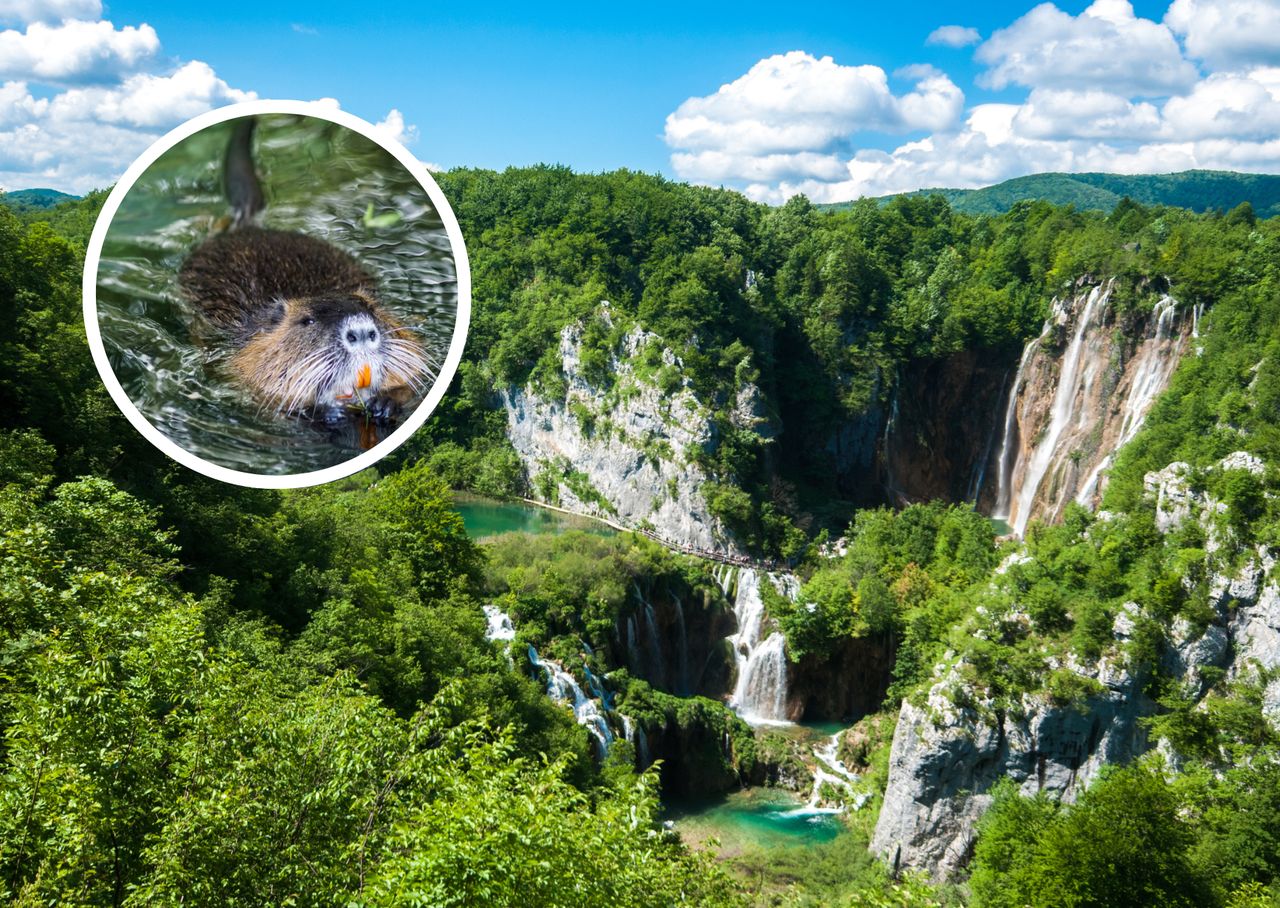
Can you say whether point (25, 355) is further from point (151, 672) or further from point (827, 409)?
point (827, 409)

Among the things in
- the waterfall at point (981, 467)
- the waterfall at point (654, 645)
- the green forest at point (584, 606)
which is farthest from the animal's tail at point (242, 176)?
the waterfall at point (981, 467)

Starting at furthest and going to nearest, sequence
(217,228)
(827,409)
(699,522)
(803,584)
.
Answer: (827,409) < (699,522) < (803,584) < (217,228)

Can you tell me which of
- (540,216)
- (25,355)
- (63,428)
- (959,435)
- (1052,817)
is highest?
(540,216)

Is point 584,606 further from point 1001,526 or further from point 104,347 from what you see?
point 1001,526

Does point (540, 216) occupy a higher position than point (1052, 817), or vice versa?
point (540, 216)

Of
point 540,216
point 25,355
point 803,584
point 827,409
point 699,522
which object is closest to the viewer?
point 25,355

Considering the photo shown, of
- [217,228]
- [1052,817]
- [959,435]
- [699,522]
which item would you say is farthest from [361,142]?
[959,435]

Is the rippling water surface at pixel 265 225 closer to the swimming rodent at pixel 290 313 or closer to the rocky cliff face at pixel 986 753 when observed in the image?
the swimming rodent at pixel 290 313

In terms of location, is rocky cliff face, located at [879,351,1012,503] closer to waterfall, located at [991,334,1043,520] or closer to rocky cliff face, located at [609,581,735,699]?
waterfall, located at [991,334,1043,520]
